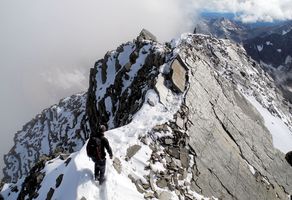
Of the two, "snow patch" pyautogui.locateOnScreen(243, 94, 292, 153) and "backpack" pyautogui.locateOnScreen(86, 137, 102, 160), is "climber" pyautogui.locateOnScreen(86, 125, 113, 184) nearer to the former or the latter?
"backpack" pyautogui.locateOnScreen(86, 137, 102, 160)

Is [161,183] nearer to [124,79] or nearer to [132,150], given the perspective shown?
[132,150]

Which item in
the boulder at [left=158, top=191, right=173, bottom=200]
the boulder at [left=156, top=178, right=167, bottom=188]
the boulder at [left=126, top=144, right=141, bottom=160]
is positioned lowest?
the boulder at [left=158, top=191, right=173, bottom=200]

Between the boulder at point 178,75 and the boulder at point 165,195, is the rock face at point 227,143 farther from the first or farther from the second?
the boulder at point 165,195

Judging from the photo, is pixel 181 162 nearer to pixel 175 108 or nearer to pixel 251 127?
pixel 175 108

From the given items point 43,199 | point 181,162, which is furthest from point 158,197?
point 43,199

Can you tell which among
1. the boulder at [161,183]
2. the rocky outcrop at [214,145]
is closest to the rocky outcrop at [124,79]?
the rocky outcrop at [214,145]

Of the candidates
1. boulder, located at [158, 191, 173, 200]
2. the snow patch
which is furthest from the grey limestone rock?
the snow patch

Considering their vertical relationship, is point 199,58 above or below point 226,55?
below
